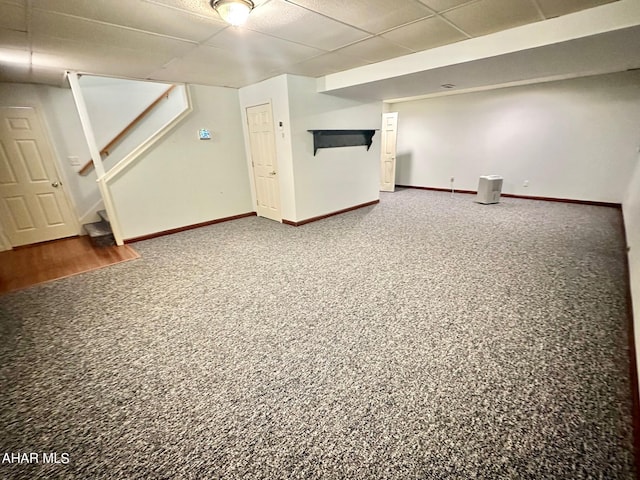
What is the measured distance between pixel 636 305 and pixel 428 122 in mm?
6486

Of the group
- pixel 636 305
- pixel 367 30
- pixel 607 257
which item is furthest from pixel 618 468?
pixel 367 30

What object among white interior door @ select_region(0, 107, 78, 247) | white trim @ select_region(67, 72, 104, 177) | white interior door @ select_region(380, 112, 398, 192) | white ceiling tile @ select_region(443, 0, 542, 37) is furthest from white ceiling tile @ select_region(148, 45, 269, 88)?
white interior door @ select_region(380, 112, 398, 192)

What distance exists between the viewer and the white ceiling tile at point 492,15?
2115 millimetres

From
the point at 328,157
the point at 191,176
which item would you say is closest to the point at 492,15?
the point at 328,157

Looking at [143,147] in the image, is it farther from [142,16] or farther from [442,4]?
[442,4]

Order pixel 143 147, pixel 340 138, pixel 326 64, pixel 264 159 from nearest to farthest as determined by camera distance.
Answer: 1. pixel 326 64
2. pixel 143 147
3. pixel 264 159
4. pixel 340 138

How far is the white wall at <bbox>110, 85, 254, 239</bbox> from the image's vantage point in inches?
164

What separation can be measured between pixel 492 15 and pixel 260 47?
7.18 feet

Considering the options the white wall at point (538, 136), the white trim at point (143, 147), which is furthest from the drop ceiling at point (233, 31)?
the white wall at point (538, 136)

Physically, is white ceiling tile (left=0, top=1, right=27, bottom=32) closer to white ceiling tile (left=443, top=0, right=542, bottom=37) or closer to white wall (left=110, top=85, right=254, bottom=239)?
white wall (left=110, top=85, right=254, bottom=239)

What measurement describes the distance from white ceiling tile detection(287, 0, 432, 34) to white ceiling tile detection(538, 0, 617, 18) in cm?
91

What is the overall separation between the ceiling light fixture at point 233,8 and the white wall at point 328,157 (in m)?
2.32

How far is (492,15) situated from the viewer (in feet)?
7.54

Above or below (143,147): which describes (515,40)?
above
